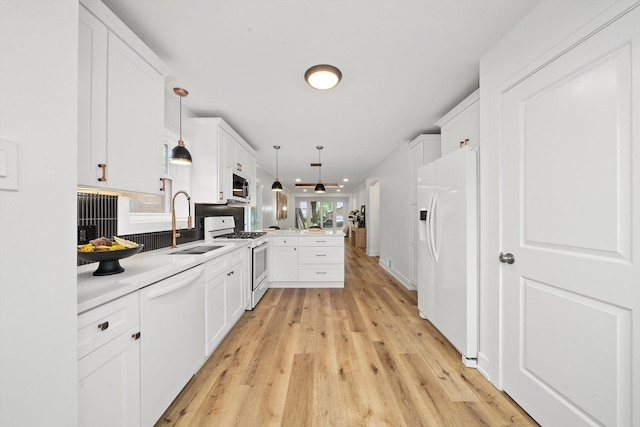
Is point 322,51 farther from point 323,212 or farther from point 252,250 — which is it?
point 323,212

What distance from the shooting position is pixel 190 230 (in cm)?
285

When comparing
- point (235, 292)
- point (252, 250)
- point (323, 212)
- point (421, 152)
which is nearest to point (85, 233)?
point (235, 292)

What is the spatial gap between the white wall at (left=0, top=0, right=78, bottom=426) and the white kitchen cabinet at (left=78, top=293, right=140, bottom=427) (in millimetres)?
94

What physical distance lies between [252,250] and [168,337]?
5.52ft

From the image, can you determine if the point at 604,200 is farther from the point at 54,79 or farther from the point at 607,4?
the point at 54,79

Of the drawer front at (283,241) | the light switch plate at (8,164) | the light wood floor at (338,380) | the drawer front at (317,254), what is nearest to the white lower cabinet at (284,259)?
the drawer front at (283,241)

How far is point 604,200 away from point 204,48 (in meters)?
2.53

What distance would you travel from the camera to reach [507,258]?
5.33 ft

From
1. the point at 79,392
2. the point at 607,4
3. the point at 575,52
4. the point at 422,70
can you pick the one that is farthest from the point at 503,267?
the point at 79,392

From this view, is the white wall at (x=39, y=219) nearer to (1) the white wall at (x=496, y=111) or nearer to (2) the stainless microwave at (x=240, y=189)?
(1) the white wall at (x=496, y=111)

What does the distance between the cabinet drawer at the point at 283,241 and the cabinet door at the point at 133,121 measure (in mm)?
2347

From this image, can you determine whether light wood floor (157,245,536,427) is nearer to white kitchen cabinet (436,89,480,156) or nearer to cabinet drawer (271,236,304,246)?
cabinet drawer (271,236,304,246)

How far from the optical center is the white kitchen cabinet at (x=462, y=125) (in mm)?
2297

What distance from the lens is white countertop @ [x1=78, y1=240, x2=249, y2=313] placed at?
1.01m
